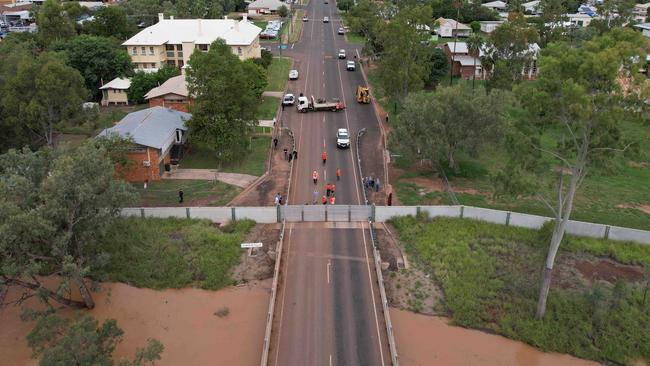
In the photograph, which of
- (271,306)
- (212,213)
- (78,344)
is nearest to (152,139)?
(212,213)

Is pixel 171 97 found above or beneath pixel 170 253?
above

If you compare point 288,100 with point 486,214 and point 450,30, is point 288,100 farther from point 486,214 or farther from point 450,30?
point 450,30

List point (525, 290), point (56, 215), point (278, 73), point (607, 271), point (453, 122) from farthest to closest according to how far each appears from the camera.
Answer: point (278, 73)
point (453, 122)
point (607, 271)
point (525, 290)
point (56, 215)

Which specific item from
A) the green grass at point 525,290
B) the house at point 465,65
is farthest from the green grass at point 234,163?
the house at point 465,65

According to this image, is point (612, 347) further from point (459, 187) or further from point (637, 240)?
point (459, 187)

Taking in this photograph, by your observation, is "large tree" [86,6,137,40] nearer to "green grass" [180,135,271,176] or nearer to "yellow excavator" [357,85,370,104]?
"yellow excavator" [357,85,370,104]

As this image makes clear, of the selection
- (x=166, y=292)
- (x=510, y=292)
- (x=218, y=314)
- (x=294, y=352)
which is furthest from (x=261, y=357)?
(x=510, y=292)

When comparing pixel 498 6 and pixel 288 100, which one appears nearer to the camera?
pixel 288 100

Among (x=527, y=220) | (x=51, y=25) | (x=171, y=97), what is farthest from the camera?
(x=51, y=25)
